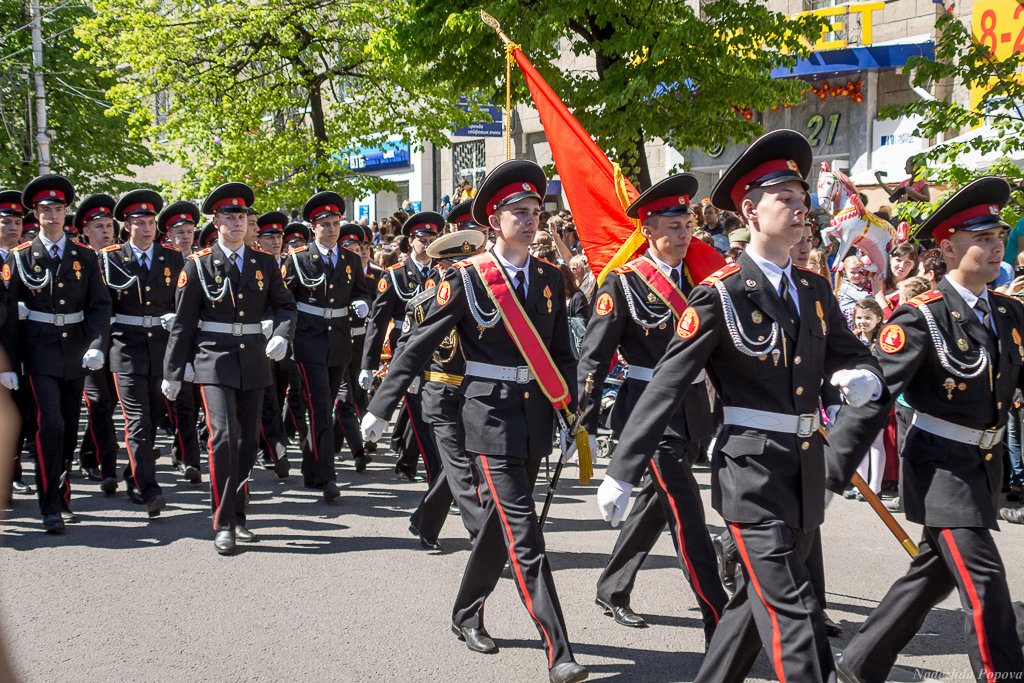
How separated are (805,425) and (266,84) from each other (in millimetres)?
21443

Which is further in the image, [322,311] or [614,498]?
[322,311]

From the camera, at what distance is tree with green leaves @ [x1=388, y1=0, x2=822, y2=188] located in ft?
45.9

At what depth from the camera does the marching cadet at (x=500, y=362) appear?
5.01m

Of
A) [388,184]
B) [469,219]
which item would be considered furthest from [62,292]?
[388,184]

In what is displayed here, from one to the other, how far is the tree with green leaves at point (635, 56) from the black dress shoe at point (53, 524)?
28.3 ft

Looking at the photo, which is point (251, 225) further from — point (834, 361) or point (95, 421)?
point (834, 361)

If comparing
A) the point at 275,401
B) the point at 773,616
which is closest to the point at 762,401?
the point at 773,616

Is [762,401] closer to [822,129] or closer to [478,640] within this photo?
[478,640]

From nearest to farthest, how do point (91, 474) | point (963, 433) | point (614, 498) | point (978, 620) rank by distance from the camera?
point (614, 498) < point (978, 620) < point (963, 433) < point (91, 474)

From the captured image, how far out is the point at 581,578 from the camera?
6344mm

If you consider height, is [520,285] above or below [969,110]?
below

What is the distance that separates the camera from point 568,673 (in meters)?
4.46

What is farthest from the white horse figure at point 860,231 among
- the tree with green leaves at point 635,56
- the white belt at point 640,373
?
the white belt at point 640,373

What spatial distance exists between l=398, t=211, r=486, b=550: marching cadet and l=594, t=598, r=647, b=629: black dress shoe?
0.92 metres
